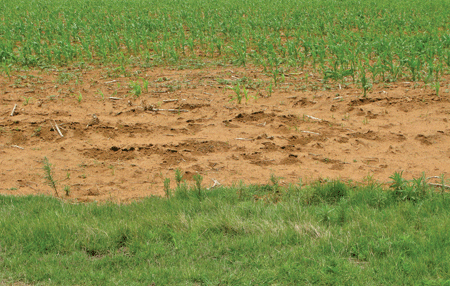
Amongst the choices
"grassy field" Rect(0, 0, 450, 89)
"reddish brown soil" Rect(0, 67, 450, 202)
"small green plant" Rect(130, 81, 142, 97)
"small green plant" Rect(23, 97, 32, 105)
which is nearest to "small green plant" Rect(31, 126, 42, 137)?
"reddish brown soil" Rect(0, 67, 450, 202)

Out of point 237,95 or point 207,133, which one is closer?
point 207,133

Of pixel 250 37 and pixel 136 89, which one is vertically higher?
pixel 250 37

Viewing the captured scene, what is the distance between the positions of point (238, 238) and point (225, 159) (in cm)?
229

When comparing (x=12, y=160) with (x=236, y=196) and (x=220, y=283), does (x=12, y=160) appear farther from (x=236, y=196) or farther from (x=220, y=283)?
(x=220, y=283)

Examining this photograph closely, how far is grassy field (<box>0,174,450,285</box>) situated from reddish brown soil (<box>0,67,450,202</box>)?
2.16 feet

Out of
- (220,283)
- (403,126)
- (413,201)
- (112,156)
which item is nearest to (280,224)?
(220,283)

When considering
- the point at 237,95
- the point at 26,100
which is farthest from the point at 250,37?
the point at 26,100

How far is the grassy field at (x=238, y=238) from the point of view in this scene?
3795mm

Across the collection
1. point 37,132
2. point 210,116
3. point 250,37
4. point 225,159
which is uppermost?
point 250,37

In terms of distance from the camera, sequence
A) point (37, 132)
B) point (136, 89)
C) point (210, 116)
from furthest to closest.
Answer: point (136, 89) < point (210, 116) < point (37, 132)

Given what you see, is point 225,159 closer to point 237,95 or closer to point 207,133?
point 207,133

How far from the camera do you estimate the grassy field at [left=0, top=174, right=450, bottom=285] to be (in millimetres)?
3795

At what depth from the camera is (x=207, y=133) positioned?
7.58 meters

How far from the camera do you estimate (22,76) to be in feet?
35.2
